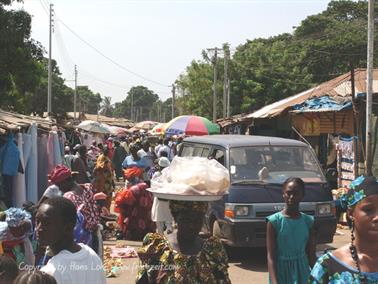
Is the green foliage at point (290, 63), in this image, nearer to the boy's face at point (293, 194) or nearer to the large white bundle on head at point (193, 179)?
the boy's face at point (293, 194)

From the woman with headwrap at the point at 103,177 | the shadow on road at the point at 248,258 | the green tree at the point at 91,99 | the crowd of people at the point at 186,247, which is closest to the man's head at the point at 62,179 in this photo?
the crowd of people at the point at 186,247

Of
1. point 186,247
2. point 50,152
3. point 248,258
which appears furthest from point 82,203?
point 50,152

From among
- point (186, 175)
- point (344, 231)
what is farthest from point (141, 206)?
point (186, 175)

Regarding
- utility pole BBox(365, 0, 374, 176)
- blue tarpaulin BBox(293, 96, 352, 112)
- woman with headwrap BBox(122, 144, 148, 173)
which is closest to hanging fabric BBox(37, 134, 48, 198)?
woman with headwrap BBox(122, 144, 148, 173)

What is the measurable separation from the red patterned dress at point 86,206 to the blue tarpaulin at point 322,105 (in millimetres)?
10611

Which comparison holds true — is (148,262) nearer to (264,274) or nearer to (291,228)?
(291,228)

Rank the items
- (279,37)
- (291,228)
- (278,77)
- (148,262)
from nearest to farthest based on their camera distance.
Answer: (148,262), (291,228), (278,77), (279,37)

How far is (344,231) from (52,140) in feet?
21.6

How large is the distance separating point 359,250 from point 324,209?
587 centimetres

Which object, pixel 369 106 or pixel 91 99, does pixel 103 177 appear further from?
pixel 91 99

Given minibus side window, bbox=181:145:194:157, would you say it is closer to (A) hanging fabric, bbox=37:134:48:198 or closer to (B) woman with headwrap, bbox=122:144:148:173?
(B) woman with headwrap, bbox=122:144:148:173

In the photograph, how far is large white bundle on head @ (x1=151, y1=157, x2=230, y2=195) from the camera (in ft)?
10.8

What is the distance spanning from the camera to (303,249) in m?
4.48

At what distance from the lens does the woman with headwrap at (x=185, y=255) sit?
3.05 meters
